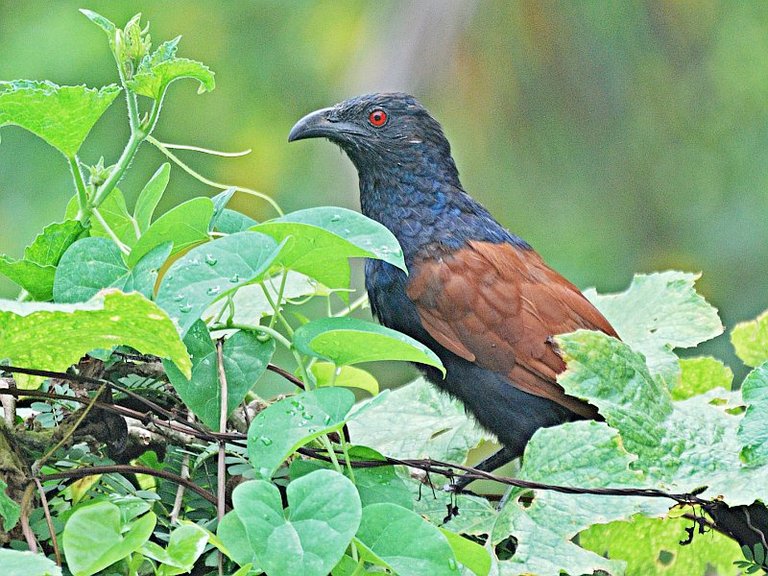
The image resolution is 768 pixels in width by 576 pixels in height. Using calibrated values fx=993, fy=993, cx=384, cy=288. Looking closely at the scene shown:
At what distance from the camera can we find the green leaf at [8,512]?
3.34 feet

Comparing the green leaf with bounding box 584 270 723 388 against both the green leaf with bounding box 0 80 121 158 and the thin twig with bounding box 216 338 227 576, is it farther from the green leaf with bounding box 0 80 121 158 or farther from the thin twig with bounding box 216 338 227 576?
the green leaf with bounding box 0 80 121 158

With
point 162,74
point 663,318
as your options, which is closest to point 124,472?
point 162,74

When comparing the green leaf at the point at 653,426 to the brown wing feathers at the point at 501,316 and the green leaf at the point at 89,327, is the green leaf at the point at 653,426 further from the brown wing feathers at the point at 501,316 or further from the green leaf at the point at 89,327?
the brown wing feathers at the point at 501,316

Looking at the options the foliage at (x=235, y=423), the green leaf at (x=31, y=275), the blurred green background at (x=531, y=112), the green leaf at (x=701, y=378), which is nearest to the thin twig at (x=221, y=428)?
the foliage at (x=235, y=423)

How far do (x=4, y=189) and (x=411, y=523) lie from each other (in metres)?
5.50

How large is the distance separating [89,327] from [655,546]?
1.07m

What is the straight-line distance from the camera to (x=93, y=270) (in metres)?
1.14

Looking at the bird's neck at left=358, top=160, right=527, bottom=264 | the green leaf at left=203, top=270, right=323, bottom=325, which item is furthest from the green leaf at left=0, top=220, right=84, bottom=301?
the bird's neck at left=358, top=160, right=527, bottom=264

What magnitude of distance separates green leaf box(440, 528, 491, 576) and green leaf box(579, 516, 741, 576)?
0.58 meters

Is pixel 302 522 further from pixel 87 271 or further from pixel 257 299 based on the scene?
pixel 257 299

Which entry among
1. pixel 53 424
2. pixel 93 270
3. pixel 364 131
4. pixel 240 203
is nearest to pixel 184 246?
pixel 93 270

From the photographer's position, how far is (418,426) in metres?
Answer: 1.80

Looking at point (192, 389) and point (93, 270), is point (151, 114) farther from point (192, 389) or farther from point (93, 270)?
point (192, 389)

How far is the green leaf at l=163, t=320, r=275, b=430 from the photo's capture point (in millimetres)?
1181
